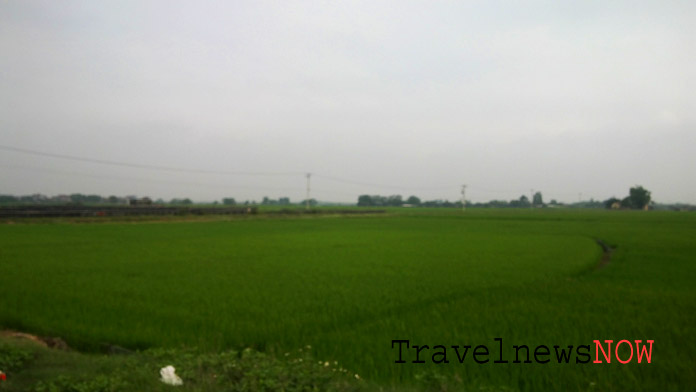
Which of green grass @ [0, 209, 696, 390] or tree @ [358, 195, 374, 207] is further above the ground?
tree @ [358, 195, 374, 207]

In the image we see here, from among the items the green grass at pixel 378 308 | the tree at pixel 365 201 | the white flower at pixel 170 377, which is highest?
the tree at pixel 365 201

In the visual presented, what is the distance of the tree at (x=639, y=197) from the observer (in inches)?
5089

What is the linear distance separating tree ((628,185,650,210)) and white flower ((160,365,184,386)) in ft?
508

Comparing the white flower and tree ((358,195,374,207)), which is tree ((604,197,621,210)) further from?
the white flower

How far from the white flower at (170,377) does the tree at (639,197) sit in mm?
154751

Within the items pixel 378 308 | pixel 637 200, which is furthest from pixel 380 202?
pixel 378 308

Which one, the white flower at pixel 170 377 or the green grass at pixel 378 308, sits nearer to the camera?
the white flower at pixel 170 377

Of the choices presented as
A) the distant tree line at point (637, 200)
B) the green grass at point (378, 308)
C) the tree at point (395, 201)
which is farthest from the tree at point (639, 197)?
the green grass at point (378, 308)

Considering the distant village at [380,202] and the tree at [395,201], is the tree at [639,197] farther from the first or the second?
the tree at [395,201]

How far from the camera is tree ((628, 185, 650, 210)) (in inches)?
5089

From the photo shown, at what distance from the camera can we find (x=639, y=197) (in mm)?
130250

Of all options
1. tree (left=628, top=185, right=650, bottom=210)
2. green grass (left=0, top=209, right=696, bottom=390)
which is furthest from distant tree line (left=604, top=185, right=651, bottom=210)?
green grass (left=0, top=209, right=696, bottom=390)

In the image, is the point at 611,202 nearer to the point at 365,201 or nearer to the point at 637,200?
the point at 637,200

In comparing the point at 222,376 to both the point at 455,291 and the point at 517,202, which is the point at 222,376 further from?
the point at 517,202
